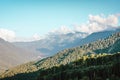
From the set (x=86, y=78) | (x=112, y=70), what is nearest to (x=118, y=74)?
(x=112, y=70)

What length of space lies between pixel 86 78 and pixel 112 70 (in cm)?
1822

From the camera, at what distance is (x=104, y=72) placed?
636 feet

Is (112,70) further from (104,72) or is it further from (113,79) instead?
(113,79)

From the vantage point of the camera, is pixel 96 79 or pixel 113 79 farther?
pixel 96 79

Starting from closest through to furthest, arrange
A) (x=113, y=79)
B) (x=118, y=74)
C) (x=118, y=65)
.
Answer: (x=113, y=79), (x=118, y=74), (x=118, y=65)

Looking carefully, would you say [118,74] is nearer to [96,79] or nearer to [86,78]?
[96,79]

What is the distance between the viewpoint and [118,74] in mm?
177625

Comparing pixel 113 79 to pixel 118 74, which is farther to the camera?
pixel 118 74

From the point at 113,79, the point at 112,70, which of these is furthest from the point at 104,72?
the point at 113,79

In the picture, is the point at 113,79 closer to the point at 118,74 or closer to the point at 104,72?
the point at 118,74

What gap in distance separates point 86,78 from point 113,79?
4211 cm

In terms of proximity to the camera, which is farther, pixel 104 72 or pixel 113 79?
pixel 104 72

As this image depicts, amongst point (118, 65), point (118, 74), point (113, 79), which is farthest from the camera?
point (118, 65)

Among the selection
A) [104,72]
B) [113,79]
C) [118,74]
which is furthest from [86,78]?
[113,79]
